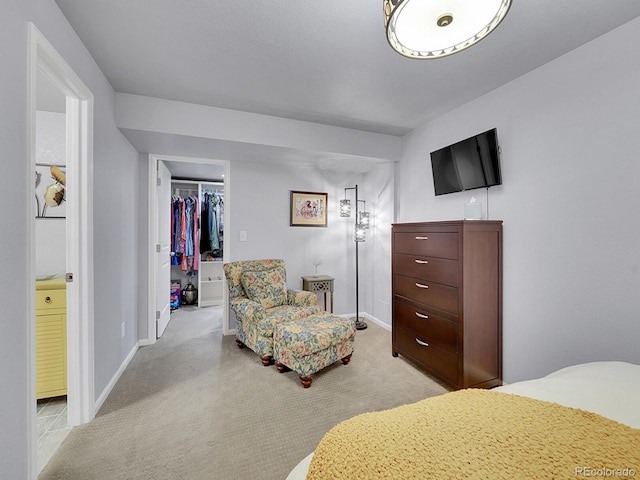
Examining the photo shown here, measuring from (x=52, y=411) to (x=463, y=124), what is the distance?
162 inches

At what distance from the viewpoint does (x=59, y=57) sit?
150 centimetres

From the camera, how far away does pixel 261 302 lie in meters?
3.01

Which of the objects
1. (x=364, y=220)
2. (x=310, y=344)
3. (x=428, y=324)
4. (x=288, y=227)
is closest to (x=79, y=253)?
(x=310, y=344)

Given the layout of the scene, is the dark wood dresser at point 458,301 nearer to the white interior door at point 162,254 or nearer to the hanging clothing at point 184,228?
the white interior door at point 162,254

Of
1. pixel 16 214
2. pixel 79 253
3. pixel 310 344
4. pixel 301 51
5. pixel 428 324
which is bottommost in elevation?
pixel 310 344

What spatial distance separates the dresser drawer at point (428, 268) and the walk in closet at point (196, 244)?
338cm

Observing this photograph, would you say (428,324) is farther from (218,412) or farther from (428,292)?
(218,412)

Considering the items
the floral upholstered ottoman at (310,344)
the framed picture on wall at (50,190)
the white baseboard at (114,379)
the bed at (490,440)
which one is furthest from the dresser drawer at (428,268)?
the framed picture on wall at (50,190)

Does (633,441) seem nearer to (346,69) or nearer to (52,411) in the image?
(346,69)

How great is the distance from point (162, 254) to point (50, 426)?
2.02m

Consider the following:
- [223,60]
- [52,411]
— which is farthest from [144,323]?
[223,60]

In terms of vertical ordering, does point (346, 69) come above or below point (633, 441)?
above

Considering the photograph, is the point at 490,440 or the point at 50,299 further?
the point at 50,299

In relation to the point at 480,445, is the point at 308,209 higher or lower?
higher
